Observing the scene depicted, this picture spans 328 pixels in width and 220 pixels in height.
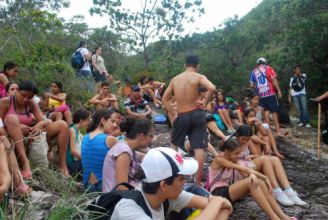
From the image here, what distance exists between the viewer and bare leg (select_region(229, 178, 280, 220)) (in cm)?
433

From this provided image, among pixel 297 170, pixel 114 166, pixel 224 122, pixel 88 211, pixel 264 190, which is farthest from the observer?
pixel 224 122

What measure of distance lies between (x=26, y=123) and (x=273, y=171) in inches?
114

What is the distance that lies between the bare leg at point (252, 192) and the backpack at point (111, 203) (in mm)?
1701

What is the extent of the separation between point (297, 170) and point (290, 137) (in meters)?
2.58

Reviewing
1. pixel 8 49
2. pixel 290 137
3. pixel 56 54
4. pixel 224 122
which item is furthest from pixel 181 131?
pixel 8 49

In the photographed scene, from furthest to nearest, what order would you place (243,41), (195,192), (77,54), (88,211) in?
(243,41), (77,54), (195,192), (88,211)

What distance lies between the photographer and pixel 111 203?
2.75 m

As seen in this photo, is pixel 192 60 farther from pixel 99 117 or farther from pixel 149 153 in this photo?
pixel 149 153

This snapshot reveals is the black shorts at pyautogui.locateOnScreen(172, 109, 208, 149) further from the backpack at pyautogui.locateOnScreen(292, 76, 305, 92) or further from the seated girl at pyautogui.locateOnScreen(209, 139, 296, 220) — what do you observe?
the backpack at pyautogui.locateOnScreen(292, 76, 305, 92)

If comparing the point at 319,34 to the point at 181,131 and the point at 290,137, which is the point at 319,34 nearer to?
the point at 290,137

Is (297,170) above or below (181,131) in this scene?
below

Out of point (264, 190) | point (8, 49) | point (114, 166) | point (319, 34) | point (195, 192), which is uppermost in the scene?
point (8, 49)

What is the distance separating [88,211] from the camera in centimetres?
288

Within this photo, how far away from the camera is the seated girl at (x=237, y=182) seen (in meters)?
4.38
